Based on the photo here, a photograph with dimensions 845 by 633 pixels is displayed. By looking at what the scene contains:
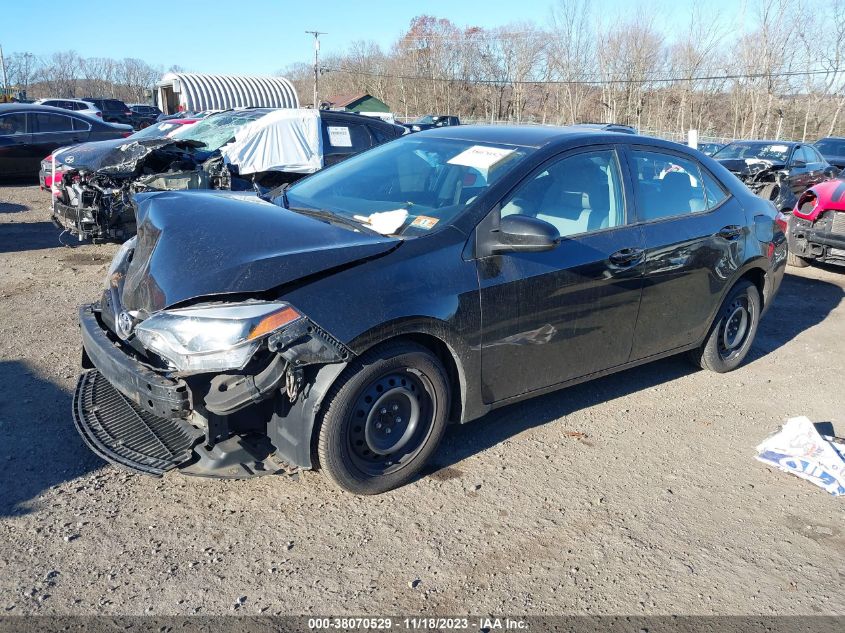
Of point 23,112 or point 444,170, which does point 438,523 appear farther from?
point 23,112

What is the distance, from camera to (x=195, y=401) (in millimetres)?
2846

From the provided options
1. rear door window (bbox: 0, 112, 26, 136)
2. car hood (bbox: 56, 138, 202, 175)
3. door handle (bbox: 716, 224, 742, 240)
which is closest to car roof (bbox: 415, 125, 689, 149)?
door handle (bbox: 716, 224, 742, 240)

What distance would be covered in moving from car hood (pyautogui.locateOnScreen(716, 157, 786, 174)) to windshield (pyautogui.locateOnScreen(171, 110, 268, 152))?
966 cm

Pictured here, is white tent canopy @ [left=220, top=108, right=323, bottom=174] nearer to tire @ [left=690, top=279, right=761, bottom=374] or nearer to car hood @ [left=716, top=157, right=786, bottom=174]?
tire @ [left=690, top=279, right=761, bottom=374]

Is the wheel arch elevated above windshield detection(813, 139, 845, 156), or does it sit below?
below

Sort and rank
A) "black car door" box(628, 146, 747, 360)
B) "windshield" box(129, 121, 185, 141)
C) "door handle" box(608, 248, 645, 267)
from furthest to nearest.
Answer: "windshield" box(129, 121, 185, 141), "black car door" box(628, 146, 747, 360), "door handle" box(608, 248, 645, 267)

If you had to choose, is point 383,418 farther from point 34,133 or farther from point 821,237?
point 34,133

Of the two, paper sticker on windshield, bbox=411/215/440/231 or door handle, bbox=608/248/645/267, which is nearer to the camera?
paper sticker on windshield, bbox=411/215/440/231

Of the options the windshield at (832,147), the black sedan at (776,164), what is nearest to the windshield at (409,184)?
the black sedan at (776,164)

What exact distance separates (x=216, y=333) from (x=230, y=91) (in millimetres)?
35868

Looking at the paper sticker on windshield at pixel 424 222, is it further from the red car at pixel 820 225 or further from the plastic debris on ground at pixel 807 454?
the red car at pixel 820 225

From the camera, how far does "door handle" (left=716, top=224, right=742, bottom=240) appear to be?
15.4 ft

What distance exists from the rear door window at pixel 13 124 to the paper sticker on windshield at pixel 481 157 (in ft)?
41.4

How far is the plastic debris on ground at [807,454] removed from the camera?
3.78 metres
